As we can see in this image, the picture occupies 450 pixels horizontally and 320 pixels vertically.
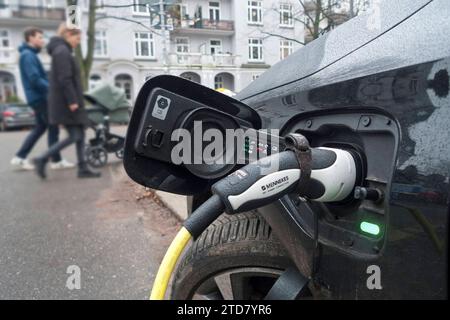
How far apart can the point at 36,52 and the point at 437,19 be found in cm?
443

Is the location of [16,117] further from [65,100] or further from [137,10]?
[137,10]

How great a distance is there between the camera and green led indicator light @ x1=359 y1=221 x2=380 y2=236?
88 cm

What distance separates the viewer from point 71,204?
3.55 meters

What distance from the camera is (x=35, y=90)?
4.51m

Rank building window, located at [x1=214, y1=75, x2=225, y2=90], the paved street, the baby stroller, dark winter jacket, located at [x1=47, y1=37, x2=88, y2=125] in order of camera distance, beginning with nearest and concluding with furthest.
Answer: building window, located at [x1=214, y1=75, x2=225, y2=90] < the paved street < dark winter jacket, located at [x1=47, y1=37, x2=88, y2=125] < the baby stroller

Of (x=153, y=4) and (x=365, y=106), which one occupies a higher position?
(x=153, y=4)

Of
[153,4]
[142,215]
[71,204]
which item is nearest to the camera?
[153,4]

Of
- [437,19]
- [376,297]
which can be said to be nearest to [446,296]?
[376,297]

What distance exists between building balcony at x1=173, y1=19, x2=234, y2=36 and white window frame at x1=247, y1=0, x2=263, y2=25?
0.27 ft

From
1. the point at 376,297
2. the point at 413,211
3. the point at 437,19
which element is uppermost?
the point at 437,19

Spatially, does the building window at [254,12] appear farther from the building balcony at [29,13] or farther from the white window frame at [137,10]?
the building balcony at [29,13]

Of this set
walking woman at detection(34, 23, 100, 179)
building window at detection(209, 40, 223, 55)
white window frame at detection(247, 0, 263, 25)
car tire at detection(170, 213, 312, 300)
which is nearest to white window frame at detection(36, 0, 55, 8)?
building window at detection(209, 40, 223, 55)

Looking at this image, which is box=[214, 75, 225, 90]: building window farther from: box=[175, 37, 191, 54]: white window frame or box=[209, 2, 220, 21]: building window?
box=[209, 2, 220, 21]: building window
